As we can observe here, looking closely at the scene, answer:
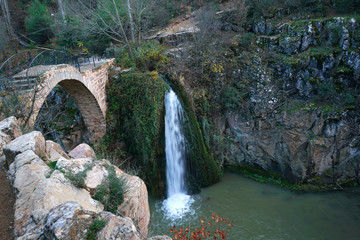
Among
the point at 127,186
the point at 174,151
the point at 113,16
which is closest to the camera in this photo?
the point at 127,186

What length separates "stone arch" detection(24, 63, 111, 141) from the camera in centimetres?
576

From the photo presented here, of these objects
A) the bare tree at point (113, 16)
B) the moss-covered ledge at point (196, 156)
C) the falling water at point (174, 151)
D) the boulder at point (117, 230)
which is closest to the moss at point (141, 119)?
the falling water at point (174, 151)

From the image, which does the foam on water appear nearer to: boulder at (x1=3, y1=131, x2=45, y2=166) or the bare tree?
boulder at (x1=3, y1=131, x2=45, y2=166)

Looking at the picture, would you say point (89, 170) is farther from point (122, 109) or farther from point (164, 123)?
point (122, 109)

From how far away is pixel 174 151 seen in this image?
28.4ft

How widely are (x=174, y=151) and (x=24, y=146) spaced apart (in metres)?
5.43

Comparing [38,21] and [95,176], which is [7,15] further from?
[95,176]

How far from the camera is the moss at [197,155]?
8.82m

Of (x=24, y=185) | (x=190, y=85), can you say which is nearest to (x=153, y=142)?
(x=190, y=85)

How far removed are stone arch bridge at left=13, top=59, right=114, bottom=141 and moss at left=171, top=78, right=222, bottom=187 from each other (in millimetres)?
3333

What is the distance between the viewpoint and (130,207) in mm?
3756

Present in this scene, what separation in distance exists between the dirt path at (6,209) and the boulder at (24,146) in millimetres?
378

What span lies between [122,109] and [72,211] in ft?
24.7

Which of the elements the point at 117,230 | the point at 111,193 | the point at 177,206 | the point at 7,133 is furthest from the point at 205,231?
the point at 7,133
